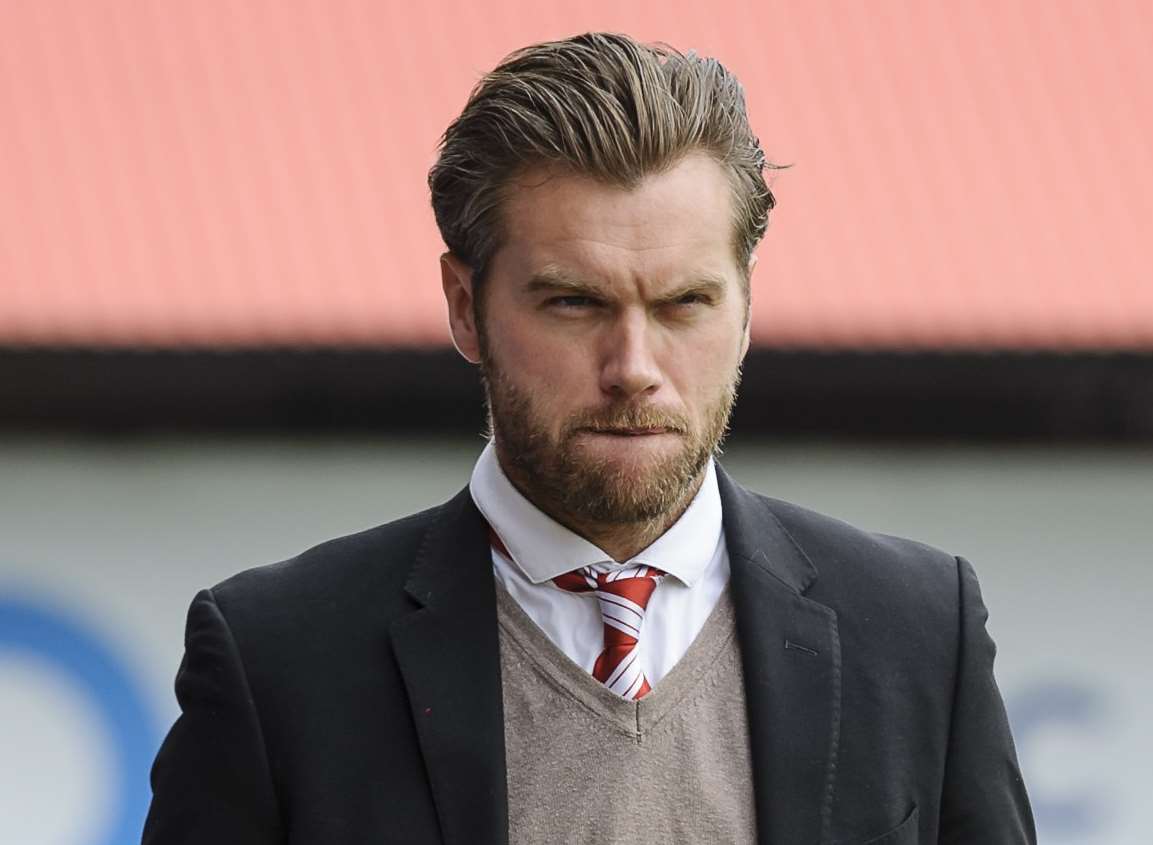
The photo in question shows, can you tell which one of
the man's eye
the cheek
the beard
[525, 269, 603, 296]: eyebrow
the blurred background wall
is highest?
[525, 269, 603, 296]: eyebrow

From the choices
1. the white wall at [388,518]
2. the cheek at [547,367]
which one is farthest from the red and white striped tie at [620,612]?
the white wall at [388,518]

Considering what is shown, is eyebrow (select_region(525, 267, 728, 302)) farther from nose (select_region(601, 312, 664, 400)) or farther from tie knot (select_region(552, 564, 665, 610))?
tie knot (select_region(552, 564, 665, 610))

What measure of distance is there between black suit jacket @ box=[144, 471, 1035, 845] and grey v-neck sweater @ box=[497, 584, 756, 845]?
0.03 metres

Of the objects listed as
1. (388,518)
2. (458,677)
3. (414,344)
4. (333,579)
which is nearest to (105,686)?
(388,518)

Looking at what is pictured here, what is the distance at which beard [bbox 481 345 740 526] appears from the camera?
2006 mm

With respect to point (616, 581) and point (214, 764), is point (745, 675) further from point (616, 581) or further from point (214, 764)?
point (214, 764)

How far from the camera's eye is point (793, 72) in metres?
6.55

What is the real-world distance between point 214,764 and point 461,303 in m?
0.60

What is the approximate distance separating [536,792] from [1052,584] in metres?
4.42

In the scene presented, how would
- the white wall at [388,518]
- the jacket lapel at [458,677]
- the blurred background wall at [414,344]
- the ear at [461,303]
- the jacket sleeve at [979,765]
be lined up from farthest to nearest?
the white wall at [388,518]
the blurred background wall at [414,344]
the ear at [461,303]
the jacket sleeve at [979,765]
the jacket lapel at [458,677]

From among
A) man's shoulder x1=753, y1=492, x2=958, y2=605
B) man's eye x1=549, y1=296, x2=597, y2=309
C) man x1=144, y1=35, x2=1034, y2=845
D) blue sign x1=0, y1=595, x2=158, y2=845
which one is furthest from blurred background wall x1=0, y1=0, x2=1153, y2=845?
man's eye x1=549, y1=296, x2=597, y2=309

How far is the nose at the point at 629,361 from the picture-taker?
1978mm

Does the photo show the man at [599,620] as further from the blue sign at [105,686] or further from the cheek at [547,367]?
the blue sign at [105,686]

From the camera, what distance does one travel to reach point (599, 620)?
6.89ft
